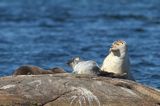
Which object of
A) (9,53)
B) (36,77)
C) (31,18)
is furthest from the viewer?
(31,18)

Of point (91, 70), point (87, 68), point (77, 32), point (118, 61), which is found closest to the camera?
point (91, 70)

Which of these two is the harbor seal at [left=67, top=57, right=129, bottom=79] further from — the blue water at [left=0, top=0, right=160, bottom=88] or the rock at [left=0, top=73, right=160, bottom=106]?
the blue water at [left=0, top=0, right=160, bottom=88]

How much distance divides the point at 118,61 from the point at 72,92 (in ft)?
8.19

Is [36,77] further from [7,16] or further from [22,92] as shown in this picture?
[7,16]

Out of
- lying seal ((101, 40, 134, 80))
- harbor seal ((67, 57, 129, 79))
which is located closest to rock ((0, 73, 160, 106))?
harbor seal ((67, 57, 129, 79))

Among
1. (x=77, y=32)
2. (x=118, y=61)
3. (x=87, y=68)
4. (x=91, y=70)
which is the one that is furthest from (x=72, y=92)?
(x=77, y=32)

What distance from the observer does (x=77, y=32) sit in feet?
90.6

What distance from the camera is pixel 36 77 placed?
35.6ft

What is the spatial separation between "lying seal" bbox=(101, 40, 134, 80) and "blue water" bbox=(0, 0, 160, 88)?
2485 millimetres

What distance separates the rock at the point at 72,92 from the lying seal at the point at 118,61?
5.39 ft

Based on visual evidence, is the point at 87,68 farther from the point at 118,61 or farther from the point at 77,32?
the point at 77,32

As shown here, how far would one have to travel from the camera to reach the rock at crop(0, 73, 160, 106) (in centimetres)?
1019

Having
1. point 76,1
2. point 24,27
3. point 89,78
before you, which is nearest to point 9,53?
point 24,27

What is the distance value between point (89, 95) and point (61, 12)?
2621 cm
